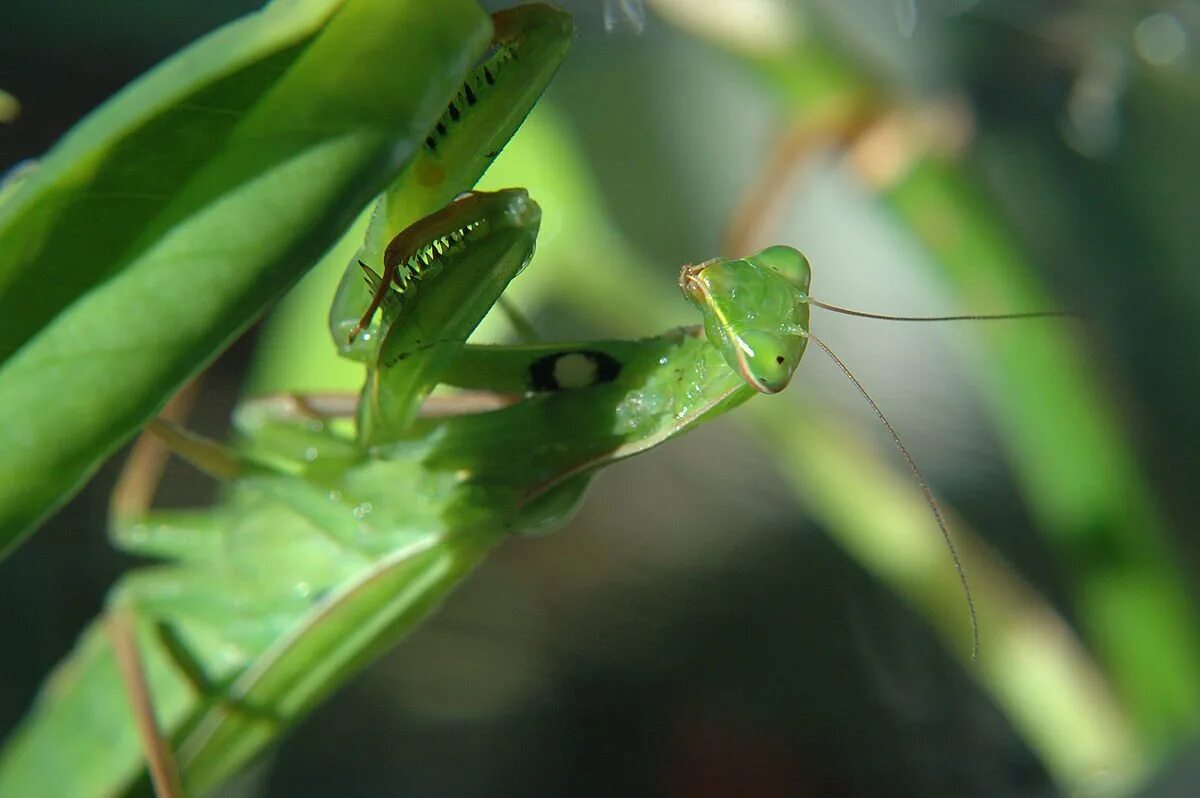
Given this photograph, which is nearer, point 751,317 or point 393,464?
point 751,317

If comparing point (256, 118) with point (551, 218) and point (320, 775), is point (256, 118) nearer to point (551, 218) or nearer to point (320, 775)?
point (551, 218)

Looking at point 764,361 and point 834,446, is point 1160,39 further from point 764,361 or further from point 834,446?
point 764,361

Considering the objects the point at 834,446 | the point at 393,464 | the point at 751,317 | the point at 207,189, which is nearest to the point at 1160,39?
the point at 834,446

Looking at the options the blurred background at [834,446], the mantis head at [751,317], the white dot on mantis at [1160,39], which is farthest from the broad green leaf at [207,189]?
the white dot on mantis at [1160,39]

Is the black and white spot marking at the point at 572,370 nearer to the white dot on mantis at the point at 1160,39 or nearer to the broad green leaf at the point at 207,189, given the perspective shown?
the broad green leaf at the point at 207,189

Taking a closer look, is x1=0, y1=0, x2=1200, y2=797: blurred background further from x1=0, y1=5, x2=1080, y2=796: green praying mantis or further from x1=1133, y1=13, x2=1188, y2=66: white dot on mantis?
x1=0, y1=5, x2=1080, y2=796: green praying mantis
